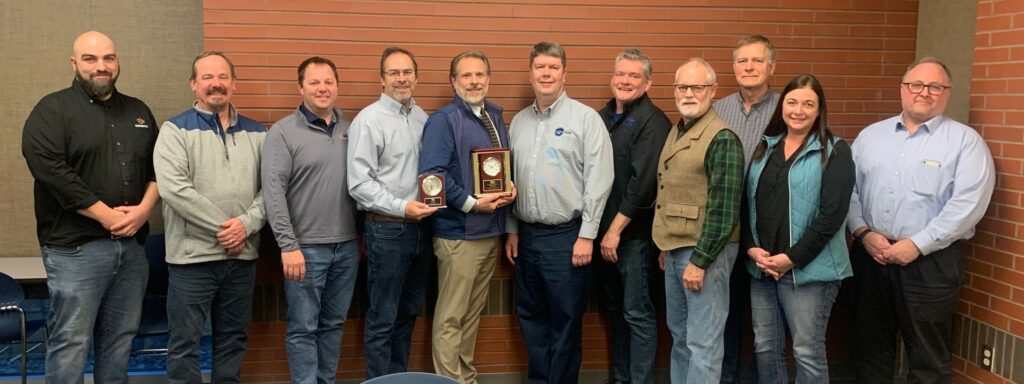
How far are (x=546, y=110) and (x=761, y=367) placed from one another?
175 cm

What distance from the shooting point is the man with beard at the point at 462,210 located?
4234 mm

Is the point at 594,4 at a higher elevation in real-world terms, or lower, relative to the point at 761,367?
higher

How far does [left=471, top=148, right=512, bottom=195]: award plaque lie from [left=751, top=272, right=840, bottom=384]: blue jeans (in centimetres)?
140

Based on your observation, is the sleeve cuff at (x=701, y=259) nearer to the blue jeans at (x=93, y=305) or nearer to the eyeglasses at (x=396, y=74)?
the eyeglasses at (x=396, y=74)

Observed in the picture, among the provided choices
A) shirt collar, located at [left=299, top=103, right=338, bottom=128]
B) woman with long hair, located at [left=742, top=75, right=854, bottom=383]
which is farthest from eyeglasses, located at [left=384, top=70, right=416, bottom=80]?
woman with long hair, located at [left=742, top=75, right=854, bottom=383]

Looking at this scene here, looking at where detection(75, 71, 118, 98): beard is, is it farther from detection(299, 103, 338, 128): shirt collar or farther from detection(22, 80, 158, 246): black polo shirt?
detection(299, 103, 338, 128): shirt collar

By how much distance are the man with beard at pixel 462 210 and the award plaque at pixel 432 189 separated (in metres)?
0.05

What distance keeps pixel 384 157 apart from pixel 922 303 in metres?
2.86

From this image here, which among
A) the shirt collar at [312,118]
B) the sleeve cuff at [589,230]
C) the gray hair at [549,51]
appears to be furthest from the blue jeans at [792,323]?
the shirt collar at [312,118]

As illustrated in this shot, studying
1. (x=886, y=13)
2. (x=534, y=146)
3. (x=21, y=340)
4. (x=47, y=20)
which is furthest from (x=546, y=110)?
(x=47, y=20)

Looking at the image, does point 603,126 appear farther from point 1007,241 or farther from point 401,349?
point 1007,241

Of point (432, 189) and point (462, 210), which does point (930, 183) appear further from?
point (432, 189)

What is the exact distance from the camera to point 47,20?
5.14m

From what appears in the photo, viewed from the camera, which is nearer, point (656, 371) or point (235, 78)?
point (235, 78)
